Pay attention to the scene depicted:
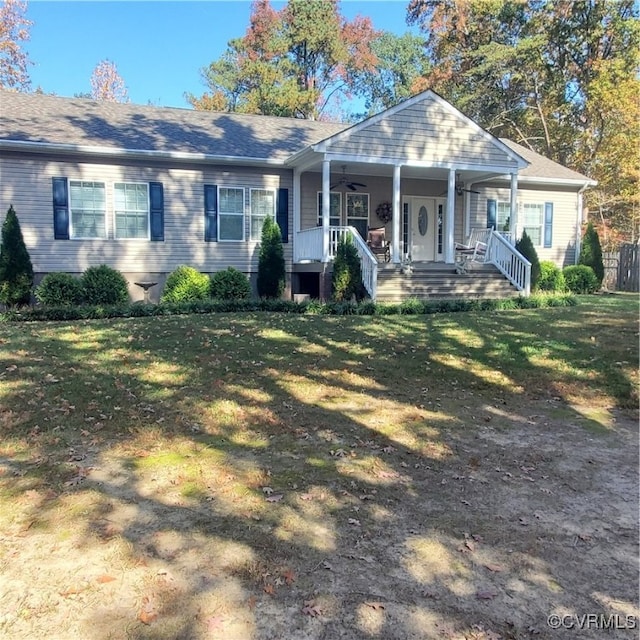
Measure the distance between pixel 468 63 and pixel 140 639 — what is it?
31007 mm

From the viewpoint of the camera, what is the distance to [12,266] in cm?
1188

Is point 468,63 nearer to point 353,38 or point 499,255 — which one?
point 353,38

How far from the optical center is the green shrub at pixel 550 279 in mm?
15875

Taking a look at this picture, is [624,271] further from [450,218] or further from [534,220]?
[450,218]

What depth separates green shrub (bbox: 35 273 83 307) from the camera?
11.9 m

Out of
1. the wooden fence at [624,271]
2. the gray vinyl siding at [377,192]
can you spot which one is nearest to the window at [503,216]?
the gray vinyl siding at [377,192]

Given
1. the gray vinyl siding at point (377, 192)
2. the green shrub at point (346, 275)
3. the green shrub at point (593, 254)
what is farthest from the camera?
the green shrub at point (593, 254)

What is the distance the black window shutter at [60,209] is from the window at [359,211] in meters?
7.09

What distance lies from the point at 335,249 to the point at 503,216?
260 inches

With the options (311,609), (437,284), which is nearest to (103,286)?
(437,284)

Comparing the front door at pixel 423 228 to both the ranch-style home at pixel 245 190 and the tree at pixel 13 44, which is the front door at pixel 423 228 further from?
the tree at pixel 13 44

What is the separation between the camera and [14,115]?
13.8 m

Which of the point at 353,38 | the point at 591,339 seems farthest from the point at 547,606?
the point at 353,38
